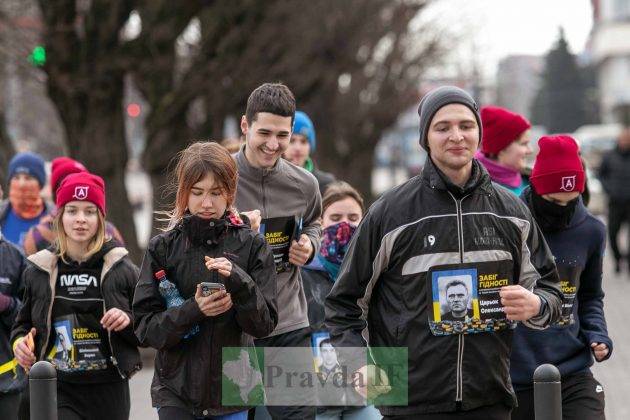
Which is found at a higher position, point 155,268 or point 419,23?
point 419,23

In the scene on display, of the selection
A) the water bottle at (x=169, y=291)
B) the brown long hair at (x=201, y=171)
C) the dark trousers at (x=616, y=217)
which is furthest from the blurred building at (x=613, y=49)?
the water bottle at (x=169, y=291)

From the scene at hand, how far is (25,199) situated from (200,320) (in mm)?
4277

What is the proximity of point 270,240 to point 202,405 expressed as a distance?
1.34 metres

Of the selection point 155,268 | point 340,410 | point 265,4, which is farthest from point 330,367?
point 265,4

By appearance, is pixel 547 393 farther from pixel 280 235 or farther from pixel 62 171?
pixel 62 171

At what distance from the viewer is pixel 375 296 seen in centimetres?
489

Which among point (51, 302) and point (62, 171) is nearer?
point (51, 302)

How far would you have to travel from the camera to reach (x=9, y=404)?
274 inches

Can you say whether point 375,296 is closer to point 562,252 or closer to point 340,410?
point 562,252

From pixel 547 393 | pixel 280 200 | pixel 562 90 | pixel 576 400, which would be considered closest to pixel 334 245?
pixel 280 200

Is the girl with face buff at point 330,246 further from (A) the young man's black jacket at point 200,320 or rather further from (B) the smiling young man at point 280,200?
(A) the young man's black jacket at point 200,320

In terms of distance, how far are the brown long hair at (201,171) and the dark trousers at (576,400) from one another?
5.82 ft

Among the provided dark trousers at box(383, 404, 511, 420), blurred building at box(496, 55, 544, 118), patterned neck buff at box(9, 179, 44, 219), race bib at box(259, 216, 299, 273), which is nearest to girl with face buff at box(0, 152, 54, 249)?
patterned neck buff at box(9, 179, 44, 219)

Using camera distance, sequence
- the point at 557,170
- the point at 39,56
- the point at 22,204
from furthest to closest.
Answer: the point at 39,56 < the point at 22,204 < the point at 557,170
